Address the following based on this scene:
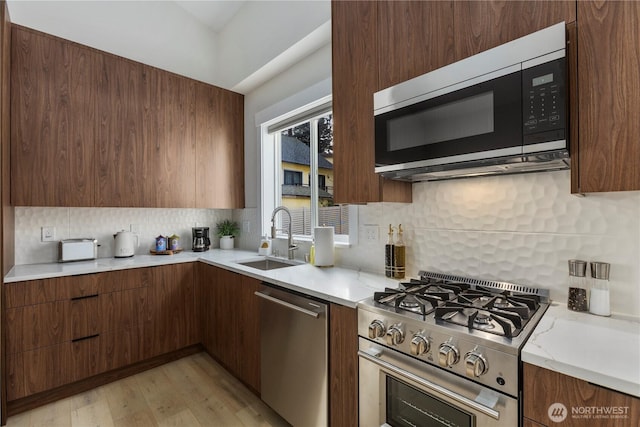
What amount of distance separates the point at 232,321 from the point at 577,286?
199 centimetres

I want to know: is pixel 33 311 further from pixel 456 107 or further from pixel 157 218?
pixel 456 107

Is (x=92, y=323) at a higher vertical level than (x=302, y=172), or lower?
lower

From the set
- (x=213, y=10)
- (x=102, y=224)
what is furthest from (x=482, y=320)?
(x=213, y=10)

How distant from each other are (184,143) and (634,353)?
3.06 m

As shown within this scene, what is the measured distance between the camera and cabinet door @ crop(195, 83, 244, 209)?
2.91 meters

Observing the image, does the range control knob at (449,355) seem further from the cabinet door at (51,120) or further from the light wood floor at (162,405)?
the cabinet door at (51,120)

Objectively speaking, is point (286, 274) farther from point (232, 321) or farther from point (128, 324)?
point (128, 324)

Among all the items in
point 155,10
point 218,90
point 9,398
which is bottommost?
point 9,398

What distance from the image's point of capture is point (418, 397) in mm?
1138

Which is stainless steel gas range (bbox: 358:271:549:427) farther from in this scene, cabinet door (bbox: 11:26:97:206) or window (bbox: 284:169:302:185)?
cabinet door (bbox: 11:26:97:206)

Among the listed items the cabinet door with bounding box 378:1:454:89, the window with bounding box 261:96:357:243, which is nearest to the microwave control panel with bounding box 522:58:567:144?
the cabinet door with bounding box 378:1:454:89

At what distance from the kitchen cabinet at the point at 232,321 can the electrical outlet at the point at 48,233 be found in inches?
45.4

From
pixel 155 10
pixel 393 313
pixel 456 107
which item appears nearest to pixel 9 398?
pixel 393 313

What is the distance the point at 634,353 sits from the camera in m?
0.84
